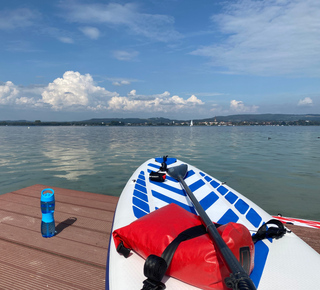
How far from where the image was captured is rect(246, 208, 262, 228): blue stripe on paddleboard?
8.95ft

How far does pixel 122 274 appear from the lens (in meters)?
1.76

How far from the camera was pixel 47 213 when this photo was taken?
2.93 metres

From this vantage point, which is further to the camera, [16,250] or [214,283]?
[16,250]

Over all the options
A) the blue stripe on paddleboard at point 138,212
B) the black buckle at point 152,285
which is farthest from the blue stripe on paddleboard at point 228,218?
the black buckle at point 152,285

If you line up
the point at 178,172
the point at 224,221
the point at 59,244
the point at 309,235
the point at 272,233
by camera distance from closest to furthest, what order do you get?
the point at 272,233
the point at 224,221
the point at 59,244
the point at 309,235
the point at 178,172

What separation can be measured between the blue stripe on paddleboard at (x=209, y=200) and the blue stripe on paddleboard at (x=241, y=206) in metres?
0.32

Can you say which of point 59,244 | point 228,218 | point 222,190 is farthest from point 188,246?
point 222,190

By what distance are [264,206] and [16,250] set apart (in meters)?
5.55

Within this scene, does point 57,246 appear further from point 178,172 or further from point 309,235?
point 309,235

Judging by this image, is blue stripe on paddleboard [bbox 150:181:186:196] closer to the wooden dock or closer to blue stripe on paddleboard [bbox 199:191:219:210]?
blue stripe on paddleboard [bbox 199:191:219:210]

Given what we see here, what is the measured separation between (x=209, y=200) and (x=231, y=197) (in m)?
0.40

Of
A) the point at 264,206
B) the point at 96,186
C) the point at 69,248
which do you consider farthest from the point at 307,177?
the point at 69,248

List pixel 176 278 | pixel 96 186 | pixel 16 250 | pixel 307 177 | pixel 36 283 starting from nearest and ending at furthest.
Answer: pixel 176 278
pixel 36 283
pixel 16 250
pixel 96 186
pixel 307 177

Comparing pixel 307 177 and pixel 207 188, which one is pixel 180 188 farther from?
pixel 307 177
